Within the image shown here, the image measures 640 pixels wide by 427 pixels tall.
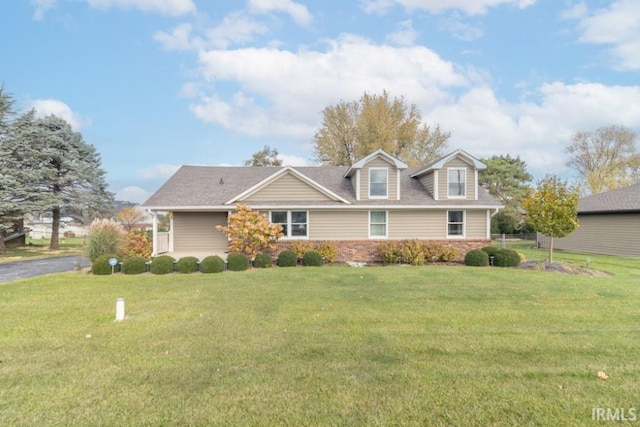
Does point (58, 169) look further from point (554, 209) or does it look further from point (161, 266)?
point (554, 209)

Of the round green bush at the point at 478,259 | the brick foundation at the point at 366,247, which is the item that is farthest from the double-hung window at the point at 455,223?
the round green bush at the point at 478,259

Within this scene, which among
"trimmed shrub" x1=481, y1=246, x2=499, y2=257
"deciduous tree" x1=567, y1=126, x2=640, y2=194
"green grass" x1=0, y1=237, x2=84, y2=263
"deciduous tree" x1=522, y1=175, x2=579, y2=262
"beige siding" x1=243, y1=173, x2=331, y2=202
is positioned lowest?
"green grass" x1=0, y1=237, x2=84, y2=263

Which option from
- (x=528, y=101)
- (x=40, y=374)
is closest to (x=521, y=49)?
(x=528, y=101)

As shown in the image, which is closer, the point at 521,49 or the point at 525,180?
the point at 521,49

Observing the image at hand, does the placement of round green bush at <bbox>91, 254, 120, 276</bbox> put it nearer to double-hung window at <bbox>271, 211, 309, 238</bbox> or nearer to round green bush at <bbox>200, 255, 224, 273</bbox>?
round green bush at <bbox>200, 255, 224, 273</bbox>

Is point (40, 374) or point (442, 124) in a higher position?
point (442, 124)

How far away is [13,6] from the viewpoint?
11281 millimetres

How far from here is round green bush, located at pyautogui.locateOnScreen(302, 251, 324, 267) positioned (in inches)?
525

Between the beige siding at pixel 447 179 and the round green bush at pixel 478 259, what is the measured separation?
332 cm

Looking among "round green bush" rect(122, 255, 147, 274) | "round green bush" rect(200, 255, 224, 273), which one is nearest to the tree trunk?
"round green bush" rect(122, 255, 147, 274)

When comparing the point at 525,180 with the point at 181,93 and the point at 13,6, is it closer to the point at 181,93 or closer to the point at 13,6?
the point at 181,93

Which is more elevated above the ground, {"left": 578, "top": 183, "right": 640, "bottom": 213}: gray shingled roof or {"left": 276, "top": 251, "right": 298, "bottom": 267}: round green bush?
{"left": 578, "top": 183, "right": 640, "bottom": 213}: gray shingled roof

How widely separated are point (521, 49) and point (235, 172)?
51.2 feet

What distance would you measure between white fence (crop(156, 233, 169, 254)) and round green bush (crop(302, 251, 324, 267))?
7.02m
